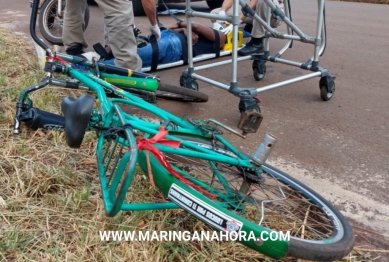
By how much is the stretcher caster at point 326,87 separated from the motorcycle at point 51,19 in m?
2.97

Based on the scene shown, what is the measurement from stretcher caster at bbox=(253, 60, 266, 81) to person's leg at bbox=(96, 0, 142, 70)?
114 centimetres

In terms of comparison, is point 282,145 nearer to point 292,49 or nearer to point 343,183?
point 343,183

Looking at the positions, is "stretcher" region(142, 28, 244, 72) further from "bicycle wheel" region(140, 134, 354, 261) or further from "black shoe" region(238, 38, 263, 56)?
"bicycle wheel" region(140, 134, 354, 261)

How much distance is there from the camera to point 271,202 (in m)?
2.00

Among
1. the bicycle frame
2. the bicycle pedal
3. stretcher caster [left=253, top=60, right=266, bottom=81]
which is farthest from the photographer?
stretcher caster [left=253, top=60, right=266, bottom=81]

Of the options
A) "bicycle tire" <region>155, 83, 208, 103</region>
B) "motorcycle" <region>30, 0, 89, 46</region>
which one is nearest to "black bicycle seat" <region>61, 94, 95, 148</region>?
"bicycle tire" <region>155, 83, 208, 103</region>

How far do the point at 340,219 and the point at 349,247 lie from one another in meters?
0.20

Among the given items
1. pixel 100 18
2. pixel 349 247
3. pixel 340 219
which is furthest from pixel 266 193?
pixel 100 18

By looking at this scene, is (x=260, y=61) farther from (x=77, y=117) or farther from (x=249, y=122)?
(x=77, y=117)

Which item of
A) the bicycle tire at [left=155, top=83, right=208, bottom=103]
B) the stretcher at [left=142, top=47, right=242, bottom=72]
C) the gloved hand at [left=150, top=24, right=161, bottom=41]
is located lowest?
the stretcher at [left=142, top=47, right=242, bottom=72]

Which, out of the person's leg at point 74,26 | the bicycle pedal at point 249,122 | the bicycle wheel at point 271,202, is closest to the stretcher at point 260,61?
the bicycle pedal at point 249,122

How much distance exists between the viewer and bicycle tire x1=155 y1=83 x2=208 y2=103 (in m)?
3.16

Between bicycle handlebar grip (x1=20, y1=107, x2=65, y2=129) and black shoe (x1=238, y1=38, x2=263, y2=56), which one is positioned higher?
bicycle handlebar grip (x1=20, y1=107, x2=65, y2=129)

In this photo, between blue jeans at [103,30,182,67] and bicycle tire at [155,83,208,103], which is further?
blue jeans at [103,30,182,67]
